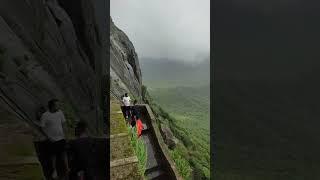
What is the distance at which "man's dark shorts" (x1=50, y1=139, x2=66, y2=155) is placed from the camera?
9.44m

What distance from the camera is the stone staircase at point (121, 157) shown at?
9.98m

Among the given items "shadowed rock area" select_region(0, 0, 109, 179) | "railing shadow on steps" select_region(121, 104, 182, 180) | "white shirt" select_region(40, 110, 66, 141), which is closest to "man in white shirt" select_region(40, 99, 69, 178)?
"white shirt" select_region(40, 110, 66, 141)

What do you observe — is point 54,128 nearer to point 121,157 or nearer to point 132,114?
point 121,157

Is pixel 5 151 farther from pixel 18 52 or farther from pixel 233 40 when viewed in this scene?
pixel 233 40

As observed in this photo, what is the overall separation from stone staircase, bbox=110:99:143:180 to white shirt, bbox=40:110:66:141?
4.42 feet

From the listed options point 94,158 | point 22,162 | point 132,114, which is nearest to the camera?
point 22,162

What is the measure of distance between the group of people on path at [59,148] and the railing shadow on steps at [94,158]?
41 millimetres

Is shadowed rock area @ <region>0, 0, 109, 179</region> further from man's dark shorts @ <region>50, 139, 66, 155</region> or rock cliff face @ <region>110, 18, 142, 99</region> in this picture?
rock cliff face @ <region>110, 18, 142, 99</region>

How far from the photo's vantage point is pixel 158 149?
16.5m

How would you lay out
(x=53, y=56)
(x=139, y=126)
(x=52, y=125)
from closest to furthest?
1. (x=52, y=125)
2. (x=139, y=126)
3. (x=53, y=56)

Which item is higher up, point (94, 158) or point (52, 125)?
point (52, 125)

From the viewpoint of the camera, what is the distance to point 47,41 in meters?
18.7

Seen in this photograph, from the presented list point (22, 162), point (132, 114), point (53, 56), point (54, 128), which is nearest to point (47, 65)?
point (53, 56)

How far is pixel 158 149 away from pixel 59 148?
722 centimetres
